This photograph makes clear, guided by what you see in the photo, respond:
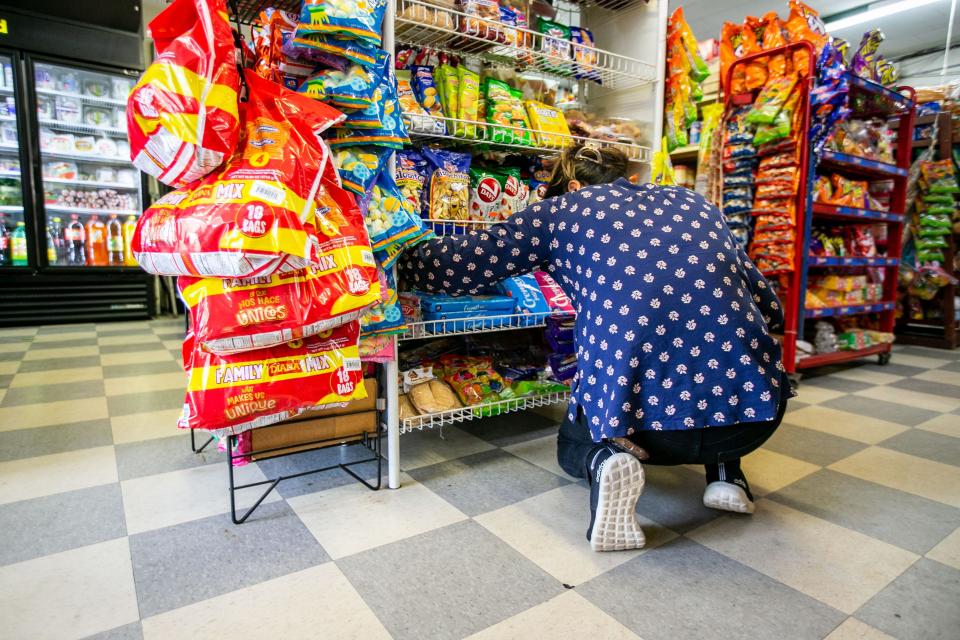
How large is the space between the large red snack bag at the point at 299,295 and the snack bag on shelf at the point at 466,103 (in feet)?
2.37

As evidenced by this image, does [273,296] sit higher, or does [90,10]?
[90,10]

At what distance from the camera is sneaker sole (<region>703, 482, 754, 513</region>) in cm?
167

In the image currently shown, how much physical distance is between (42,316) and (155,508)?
4.54 m

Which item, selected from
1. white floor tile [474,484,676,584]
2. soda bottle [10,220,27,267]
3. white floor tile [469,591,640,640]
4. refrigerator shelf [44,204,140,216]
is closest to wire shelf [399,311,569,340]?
white floor tile [474,484,676,584]

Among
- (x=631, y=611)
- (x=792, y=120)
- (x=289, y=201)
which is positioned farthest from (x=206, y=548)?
(x=792, y=120)

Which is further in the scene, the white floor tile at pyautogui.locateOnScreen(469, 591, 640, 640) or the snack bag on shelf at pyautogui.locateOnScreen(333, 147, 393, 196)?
the snack bag on shelf at pyautogui.locateOnScreen(333, 147, 393, 196)

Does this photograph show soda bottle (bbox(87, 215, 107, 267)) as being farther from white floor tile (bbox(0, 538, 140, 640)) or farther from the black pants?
the black pants

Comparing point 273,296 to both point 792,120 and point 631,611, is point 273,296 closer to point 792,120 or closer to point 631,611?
point 631,611

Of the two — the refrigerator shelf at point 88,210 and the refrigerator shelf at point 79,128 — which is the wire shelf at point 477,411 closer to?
the refrigerator shelf at point 88,210

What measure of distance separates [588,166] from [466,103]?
533 mm

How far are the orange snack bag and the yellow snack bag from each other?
1829 millimetres

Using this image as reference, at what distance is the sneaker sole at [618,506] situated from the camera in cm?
143

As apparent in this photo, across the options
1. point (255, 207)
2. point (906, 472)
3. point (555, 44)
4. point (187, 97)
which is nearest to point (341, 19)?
point (187, 97)

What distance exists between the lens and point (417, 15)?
192 cm
